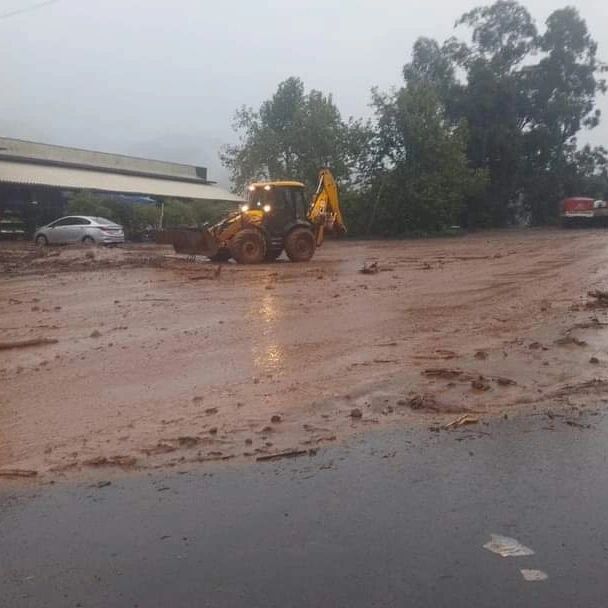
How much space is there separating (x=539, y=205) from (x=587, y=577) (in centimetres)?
5127

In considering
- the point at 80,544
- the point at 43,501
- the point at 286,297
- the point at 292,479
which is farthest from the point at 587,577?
the point at 286,297

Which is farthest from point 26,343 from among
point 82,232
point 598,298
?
point 82,232

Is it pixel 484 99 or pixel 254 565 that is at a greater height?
pixel 484 99

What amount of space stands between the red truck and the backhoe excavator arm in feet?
86.3

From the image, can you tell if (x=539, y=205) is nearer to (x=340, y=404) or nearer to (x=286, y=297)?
(x=286, y=297)

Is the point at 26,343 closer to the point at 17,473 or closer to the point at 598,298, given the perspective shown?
the point at 17,473

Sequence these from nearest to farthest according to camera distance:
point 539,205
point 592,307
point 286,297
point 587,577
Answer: point 587,577 → point 592,307 → point 286,297 → point 539,205

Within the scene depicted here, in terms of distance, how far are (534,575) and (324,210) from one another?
850 inches

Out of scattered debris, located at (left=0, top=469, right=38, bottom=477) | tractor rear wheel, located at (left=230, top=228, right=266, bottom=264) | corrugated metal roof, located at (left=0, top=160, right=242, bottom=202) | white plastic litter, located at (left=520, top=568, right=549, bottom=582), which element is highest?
corrugated metal roof, located at (left=0, top=160, right=242, bottom=202)

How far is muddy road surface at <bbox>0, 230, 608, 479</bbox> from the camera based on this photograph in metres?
6.13

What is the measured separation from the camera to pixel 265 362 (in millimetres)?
8742

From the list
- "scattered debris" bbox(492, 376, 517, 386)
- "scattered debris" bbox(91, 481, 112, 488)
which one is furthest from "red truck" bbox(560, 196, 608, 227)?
"scattered debris" bbox(91, 481, 112, 488)

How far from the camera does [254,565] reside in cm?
390

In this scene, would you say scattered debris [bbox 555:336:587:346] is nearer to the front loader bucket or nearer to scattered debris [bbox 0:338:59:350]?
scattered debris [bbox 0:338:59:350]
